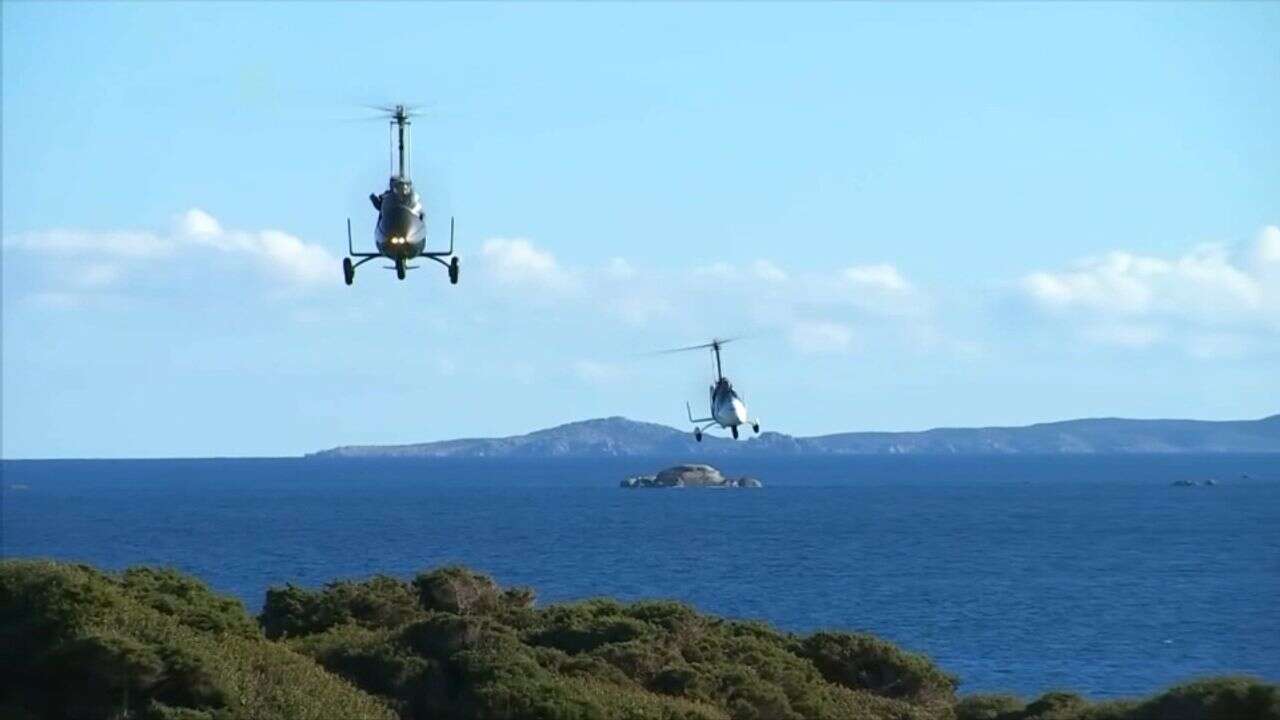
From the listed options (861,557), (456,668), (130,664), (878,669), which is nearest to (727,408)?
(878,669)

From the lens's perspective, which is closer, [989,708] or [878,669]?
[989,708]

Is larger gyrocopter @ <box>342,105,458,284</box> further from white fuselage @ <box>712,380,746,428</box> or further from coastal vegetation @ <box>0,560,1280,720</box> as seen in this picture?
white fuselage @ <box>712,380,746,428</box>

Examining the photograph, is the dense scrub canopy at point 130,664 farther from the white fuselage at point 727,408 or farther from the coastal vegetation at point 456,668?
the white fuselage at point 727,408

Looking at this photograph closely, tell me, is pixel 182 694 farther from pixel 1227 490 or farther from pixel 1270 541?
pixel 1227 490

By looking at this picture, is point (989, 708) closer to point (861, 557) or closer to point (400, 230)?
point (400, 230)

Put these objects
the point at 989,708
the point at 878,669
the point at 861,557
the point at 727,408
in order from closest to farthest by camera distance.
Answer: the point at 989,708 → the point at 878,669 → the point at 727,408 → the point at 861,557

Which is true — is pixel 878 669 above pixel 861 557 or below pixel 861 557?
below

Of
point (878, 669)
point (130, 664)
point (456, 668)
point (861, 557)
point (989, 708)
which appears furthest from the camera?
point (861, 557)

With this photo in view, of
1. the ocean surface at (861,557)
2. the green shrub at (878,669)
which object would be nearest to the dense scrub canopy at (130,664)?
the green shrub at (878,669)
